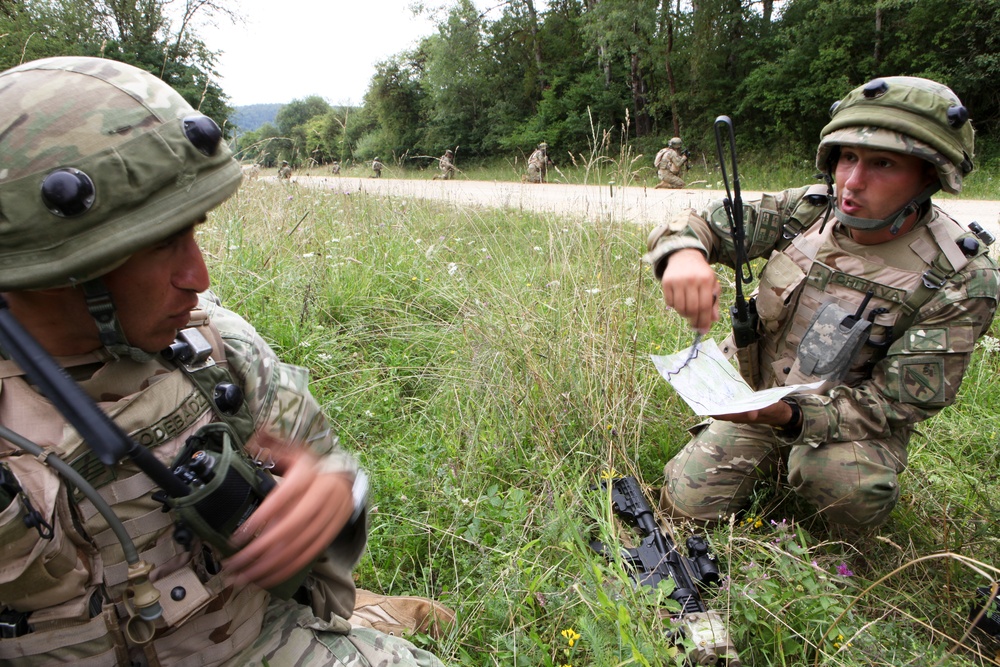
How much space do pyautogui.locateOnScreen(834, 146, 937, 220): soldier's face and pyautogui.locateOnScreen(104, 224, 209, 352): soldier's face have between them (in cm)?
233

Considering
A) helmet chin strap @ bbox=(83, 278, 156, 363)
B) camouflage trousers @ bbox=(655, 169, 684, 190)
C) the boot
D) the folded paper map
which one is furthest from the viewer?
camouflage trousers @ bbox=(655, 169, 684, 190)

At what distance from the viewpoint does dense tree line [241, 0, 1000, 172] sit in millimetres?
14703

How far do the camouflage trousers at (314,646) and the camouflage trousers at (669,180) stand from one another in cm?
1173

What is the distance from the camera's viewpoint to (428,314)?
3928mm

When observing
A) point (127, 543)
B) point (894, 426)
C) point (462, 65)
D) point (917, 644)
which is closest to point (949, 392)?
point (894, 426)

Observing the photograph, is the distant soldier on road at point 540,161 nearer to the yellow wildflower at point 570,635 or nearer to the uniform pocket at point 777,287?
the uniform pocket at point 777,287

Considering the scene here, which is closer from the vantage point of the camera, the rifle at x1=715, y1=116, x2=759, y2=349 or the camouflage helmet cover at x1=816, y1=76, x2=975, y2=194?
the camouflage helmet cover at x1=816, y1=76, x2=975, y2=194

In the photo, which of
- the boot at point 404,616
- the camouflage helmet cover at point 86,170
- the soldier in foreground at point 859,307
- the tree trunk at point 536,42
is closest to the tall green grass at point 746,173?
the soldier in foreground at point 859,307

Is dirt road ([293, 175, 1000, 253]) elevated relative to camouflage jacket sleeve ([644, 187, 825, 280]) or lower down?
lower down

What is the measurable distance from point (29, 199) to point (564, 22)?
99.7ft

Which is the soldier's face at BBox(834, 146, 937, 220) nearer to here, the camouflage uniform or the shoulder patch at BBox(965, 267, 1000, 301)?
the shoulder patch at BBox(965, 267, 1000, 301)

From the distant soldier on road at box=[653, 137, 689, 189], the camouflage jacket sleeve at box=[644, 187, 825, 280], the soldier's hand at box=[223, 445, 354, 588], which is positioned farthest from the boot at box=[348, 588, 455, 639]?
the distant soldier on road at box=[653, 137, 689, 189]

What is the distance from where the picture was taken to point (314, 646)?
152cm

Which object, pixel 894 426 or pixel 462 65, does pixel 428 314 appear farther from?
pixel 462 65
